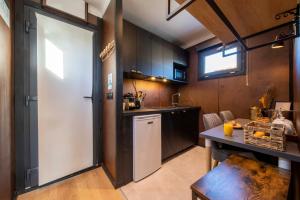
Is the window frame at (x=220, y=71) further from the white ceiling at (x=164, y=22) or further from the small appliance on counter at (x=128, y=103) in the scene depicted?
the small appliance on counter at (x=128, y=103)

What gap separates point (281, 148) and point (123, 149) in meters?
1.52

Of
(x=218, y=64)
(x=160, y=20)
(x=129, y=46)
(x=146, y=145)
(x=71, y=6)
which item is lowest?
(x=146, y=145)

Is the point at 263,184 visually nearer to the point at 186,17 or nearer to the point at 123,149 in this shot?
the point at 123,149

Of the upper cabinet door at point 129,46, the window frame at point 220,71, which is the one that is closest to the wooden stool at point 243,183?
the upper cabinet door at point 129,46

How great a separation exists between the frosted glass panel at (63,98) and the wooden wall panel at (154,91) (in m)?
0.78

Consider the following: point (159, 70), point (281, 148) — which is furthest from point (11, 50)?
point (281, 148)

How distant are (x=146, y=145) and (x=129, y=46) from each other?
5.38 feet

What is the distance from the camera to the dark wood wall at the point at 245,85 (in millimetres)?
2008

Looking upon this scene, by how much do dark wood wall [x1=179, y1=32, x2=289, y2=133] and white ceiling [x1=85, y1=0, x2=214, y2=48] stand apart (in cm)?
37

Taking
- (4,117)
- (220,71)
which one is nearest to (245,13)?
(220,71)

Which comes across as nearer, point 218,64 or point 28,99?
point 28,99

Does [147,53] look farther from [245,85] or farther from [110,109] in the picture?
[245,85]

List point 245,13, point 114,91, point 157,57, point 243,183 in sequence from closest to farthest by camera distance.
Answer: point 243,183, point 245,13, point 114,91, point 157,57

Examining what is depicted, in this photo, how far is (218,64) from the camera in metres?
2.82
